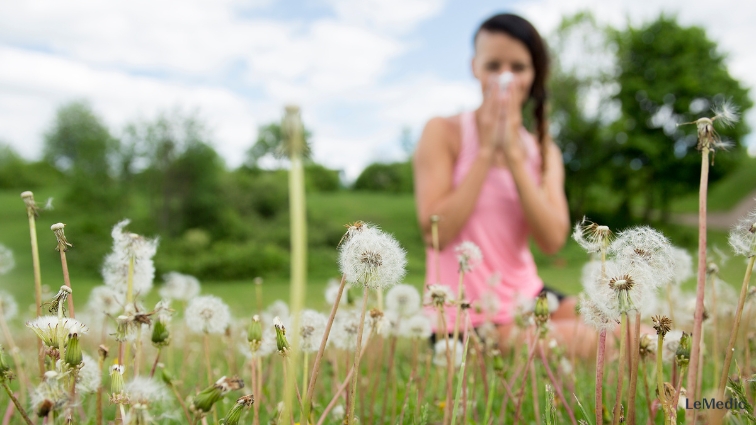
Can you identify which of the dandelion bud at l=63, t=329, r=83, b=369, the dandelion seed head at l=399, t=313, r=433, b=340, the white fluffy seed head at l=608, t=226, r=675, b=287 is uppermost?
the white fluffy seed head at l=608, t=226, r=675, b=287

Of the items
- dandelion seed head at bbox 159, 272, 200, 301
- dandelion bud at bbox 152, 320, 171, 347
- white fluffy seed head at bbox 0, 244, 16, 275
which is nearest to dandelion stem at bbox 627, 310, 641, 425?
dandelion bud at bbox 152, 320, 171, 347

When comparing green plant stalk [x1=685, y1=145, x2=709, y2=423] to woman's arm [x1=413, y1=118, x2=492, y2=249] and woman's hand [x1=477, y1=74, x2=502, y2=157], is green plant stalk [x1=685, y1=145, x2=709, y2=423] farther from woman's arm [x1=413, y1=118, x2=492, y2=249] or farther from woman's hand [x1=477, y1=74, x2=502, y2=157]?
woman's hand [x1=477, y1=74, x2=502, y2=157]

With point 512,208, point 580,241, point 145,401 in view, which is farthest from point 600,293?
point 512,208

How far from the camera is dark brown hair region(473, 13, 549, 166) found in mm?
3521

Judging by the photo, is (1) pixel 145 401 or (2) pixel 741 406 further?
(2) pixel 741 406

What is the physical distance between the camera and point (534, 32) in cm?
365

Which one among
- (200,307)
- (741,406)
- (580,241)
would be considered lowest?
(741,406)

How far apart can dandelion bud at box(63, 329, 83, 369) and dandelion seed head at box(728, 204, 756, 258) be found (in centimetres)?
96

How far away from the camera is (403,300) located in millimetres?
1723

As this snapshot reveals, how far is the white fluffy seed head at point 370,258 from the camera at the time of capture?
2.78 ft

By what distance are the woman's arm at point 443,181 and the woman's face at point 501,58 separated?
0.47 meters

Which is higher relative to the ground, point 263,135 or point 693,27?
point 693,27

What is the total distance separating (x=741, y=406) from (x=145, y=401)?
92 cm

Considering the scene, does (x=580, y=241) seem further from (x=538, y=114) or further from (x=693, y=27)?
(x=693, y=27)
